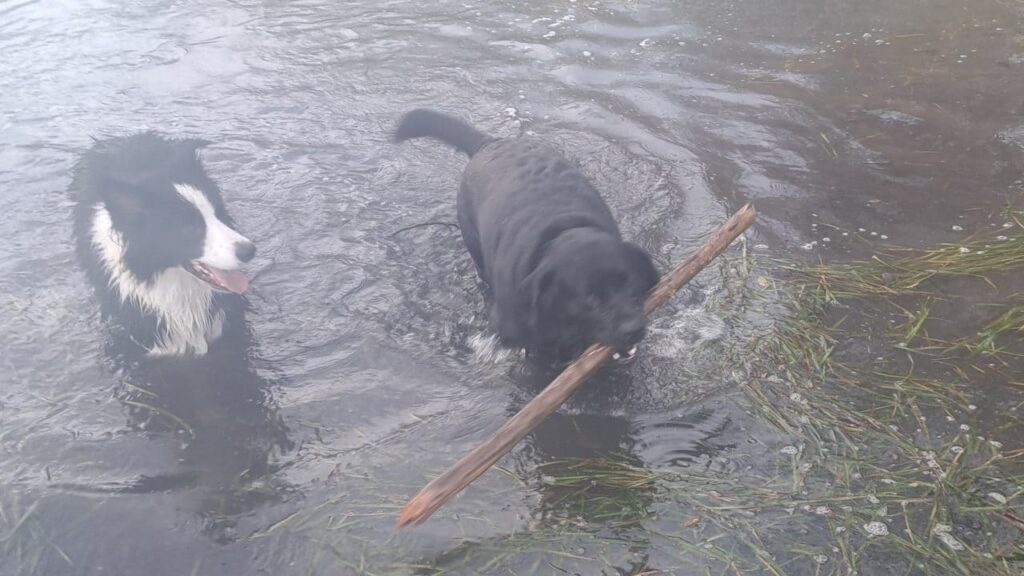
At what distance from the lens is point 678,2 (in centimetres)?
823

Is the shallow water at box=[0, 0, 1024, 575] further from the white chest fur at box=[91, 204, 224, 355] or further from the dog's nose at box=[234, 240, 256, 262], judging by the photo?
the dog's nose at box=[234, 240, 256, 262]

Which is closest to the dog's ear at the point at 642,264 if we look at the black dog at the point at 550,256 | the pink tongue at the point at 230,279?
the black dog at the point at 550,256

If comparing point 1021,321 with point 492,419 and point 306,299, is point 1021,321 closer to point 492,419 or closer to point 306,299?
point 492,419

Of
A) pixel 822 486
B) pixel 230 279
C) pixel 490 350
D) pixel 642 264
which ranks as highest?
pixel 642 264

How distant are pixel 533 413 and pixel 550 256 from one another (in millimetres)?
893

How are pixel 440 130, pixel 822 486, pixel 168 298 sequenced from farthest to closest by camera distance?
pixel 440 130
pixel 168 298
pixel 822 486

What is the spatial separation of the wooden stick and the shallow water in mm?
588

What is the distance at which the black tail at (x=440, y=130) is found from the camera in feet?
15.4

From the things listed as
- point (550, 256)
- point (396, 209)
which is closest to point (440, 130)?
point (396, 209)

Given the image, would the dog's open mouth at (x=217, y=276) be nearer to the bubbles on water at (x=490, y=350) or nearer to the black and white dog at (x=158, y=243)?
the black and white dog at (x=158, y=243)

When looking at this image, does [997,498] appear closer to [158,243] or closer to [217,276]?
[217,276]

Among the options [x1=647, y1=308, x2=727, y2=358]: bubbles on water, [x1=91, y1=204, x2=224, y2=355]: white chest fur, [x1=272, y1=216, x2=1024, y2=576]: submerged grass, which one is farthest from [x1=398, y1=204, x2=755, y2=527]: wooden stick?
[x1=91, y1=204, x2=224, y2=355]: white chest fur

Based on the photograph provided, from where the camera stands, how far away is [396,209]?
543 centimetres

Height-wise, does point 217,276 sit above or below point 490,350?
above
